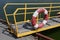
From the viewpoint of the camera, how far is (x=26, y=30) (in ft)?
24.0

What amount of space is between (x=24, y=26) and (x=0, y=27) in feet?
3.74

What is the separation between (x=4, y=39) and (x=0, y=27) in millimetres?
1426

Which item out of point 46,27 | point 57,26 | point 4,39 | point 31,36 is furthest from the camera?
point 57,26

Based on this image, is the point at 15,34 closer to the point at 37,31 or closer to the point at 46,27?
the point at 37,31

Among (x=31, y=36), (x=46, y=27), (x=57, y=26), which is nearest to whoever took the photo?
(x=31, y=36)

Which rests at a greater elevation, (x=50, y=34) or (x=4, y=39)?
(x=4, y=39)

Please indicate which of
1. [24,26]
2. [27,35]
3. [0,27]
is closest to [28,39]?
[27,35]

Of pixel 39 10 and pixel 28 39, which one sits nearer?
pixel 28 39

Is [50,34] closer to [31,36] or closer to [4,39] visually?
[31,36]

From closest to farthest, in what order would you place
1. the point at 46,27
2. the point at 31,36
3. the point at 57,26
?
the point at 31,36 < the point at 46,27 < the point at 57,26

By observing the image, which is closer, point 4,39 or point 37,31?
point 4,39

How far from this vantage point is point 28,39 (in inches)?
279

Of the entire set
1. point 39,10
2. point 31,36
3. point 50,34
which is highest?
point 39,10

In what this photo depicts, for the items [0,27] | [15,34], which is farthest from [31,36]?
[0,27]
